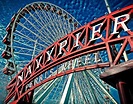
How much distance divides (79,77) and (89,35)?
459 cm

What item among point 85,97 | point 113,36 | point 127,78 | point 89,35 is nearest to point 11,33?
point 85,97

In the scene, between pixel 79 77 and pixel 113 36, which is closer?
pixel 113 36

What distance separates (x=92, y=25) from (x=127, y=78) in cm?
375

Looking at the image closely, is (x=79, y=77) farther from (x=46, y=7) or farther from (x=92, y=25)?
(x=46, y=7)

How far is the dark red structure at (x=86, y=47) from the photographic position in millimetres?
5785

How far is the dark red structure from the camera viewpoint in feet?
19.0

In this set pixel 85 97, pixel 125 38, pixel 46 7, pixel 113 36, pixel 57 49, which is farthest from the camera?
pixel 46 7

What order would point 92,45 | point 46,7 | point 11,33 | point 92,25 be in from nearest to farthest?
1. point 92,45
2. point 92,25
3. point 11,33
4. point 46,7

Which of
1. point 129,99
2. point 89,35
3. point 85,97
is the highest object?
point 89,35

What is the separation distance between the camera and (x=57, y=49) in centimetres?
863

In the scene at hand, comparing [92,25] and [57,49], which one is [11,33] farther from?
[92,25]

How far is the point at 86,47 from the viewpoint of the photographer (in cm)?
686

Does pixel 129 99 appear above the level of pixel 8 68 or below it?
below

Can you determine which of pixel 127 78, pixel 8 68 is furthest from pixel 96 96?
pixel 127 78
